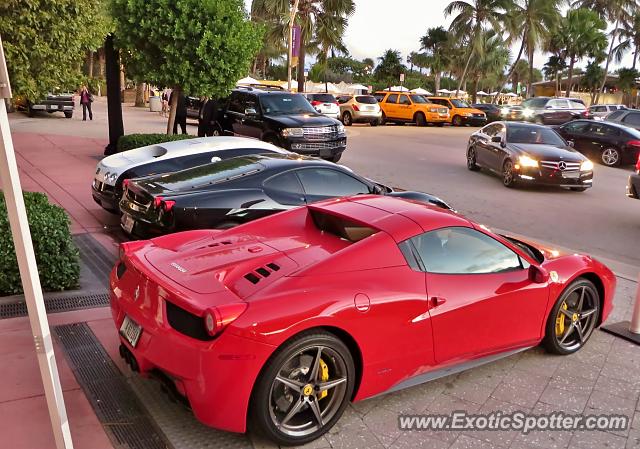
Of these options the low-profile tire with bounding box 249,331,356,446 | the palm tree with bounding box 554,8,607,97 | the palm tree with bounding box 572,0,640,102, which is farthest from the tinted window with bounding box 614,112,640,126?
the palm tree with bounding box 572,0,640,102

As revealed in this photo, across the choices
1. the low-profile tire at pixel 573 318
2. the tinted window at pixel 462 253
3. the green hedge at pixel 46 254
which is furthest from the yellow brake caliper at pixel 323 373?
the green hedge at pixel 46 254

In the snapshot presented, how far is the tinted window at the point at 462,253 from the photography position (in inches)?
159

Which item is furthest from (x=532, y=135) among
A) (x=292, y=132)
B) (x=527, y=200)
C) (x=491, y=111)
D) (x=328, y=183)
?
(x=491, y=111)

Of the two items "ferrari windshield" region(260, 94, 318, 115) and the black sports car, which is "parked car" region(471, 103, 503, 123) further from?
the black sports car

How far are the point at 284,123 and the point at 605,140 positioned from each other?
1115 centimetres

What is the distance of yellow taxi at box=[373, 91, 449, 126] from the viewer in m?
32.9

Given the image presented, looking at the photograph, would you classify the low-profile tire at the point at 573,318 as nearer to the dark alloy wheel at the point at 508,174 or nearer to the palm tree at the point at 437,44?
the dark alloy wheel at the point at 508,174

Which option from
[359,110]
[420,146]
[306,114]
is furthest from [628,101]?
[306,114]

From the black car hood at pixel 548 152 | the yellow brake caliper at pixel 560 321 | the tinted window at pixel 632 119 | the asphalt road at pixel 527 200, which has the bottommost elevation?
the asphalt road at pixel 527 200

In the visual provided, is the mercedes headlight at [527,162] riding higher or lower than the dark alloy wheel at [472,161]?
higher

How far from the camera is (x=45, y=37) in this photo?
7059 mm

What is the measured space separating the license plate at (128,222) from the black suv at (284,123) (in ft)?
25.5

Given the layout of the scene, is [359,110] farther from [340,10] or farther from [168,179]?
[168,179]

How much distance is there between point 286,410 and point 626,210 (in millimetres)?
10911
